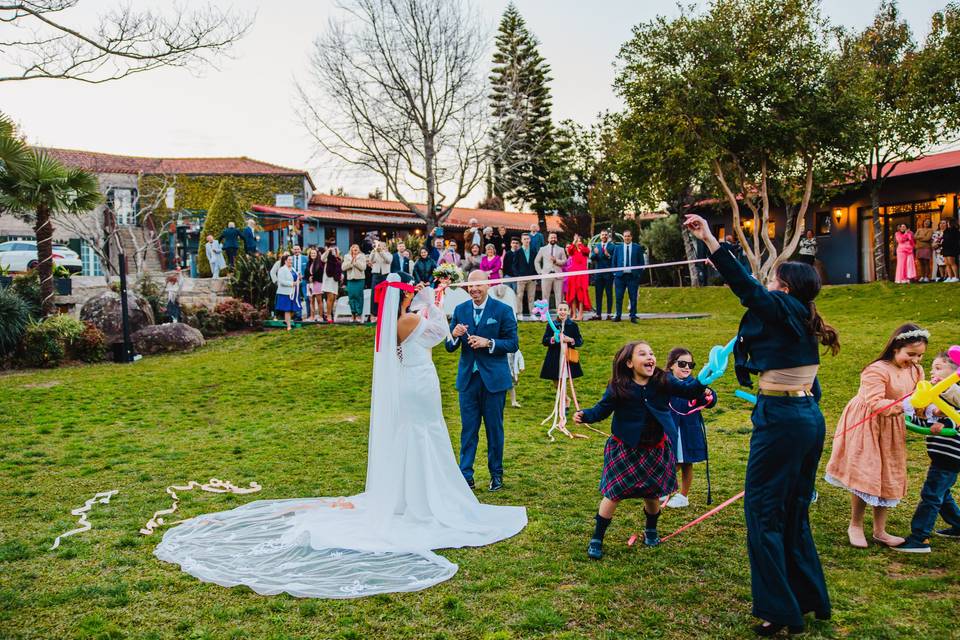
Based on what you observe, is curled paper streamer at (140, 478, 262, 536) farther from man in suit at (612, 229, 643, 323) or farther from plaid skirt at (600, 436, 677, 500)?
man in suit at (612, 229, 643, 323)

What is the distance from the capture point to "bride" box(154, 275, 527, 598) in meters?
5.00

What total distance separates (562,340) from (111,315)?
487 inches

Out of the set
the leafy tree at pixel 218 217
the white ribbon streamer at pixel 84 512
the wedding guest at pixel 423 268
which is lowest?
the white ribbon streamer at pixel 84 512

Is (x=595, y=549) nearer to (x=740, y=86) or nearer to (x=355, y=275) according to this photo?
(x=355, y=275)

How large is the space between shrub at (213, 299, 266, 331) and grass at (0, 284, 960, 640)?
5145mm

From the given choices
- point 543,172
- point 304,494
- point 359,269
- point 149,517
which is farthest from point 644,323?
point 543,172

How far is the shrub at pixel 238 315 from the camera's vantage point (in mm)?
19266

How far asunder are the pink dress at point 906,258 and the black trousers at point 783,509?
21.8 meters

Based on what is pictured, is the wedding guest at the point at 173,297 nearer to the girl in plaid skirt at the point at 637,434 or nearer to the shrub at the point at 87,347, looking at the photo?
the shrub at the point at 87,347

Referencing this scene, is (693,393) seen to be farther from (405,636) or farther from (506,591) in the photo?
(405,636)

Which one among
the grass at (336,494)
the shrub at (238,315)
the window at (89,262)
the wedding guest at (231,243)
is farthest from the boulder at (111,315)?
the window at (89,262)

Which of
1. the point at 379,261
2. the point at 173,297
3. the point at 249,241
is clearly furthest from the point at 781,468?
the point at 249,241

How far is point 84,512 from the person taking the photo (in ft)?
21.1

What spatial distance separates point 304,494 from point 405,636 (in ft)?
11.0
